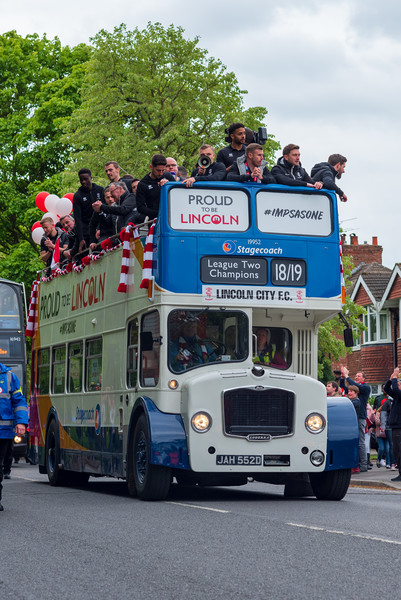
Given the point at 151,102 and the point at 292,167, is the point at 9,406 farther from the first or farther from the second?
the point at 151,102

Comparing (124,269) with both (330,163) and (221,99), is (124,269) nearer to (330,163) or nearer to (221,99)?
(330,163)

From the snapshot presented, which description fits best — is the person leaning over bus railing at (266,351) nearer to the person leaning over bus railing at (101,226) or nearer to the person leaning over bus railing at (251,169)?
the person leaning over bus railing at (251,169)

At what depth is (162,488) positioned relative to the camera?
14.8 meters

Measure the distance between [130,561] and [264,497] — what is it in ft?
25.1

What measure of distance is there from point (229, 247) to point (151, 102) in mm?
25108

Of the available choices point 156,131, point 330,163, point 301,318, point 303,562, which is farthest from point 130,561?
point 156,131

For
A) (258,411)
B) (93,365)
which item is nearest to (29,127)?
(93,365)

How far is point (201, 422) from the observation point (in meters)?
14.6

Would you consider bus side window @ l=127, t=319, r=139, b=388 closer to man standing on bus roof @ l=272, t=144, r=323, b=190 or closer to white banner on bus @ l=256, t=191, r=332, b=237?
white banner on bus @ l=256, t=191, r=332, b=237

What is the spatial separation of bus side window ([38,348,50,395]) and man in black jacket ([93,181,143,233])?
186 inches

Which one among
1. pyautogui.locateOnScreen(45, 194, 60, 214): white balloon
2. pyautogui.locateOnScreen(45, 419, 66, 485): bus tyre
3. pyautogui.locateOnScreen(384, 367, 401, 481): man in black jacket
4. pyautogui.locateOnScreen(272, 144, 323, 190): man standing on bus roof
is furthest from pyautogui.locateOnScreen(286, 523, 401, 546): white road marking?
pyautogui.locateOnScreen(45, 194, 60, 214): white balloon

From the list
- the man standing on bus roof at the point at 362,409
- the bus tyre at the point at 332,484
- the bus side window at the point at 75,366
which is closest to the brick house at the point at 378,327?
the man standing on bus roof at the point at 362,409

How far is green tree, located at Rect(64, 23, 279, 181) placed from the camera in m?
38.7

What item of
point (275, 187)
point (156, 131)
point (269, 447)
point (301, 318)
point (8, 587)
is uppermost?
point (156, 131)
